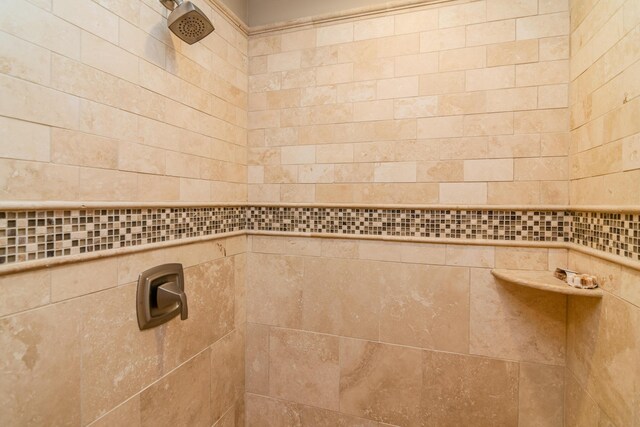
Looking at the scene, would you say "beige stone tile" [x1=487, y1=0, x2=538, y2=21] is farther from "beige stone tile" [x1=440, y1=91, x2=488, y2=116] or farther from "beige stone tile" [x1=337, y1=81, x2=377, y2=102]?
"beige stone tile" [x1=337, y1=81, x2=377, y2=102]

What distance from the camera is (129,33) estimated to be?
1032 mm

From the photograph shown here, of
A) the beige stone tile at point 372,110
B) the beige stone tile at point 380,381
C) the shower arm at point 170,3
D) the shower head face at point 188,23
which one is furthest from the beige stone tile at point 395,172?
the shower arm at point 170,3

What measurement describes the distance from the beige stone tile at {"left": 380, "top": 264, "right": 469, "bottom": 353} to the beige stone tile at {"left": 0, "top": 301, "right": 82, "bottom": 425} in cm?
112

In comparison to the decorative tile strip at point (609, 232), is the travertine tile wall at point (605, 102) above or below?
above

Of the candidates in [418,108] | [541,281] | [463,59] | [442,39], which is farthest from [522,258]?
[442,39]

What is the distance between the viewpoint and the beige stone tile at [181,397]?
113 centimetres

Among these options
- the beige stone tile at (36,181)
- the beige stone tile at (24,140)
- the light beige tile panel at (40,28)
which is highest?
the light beige tile panel at (40,28)

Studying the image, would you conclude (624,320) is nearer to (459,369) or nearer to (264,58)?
(459,369)

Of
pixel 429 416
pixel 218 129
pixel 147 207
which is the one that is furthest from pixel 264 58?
pixel 429 416

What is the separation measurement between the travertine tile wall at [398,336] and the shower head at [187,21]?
939mm

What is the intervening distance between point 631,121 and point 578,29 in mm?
512

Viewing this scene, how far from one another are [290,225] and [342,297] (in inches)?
16.9

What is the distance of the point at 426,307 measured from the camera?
1.41m

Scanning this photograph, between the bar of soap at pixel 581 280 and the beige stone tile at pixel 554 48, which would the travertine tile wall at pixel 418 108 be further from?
the bar of soap at pixel 581 280
